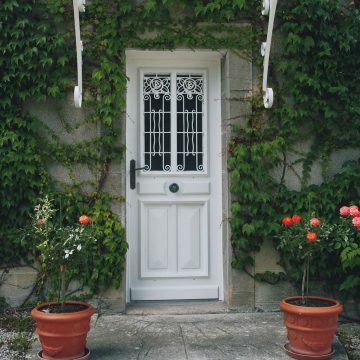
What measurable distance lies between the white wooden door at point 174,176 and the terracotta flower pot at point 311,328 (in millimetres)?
1421

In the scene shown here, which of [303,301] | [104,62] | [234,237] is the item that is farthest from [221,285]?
[104,62]

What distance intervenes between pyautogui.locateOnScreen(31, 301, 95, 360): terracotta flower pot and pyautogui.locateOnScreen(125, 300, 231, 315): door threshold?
3.84ft

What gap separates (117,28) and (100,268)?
2.14 meters

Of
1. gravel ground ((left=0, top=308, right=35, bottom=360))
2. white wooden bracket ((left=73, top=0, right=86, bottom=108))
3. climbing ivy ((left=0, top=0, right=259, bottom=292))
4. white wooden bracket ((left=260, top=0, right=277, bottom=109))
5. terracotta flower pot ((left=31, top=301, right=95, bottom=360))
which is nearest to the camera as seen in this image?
terracotta flower pot ((left=31, top=301, right=95, bottom=360))

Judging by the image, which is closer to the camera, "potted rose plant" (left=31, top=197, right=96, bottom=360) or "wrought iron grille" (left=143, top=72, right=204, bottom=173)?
"potted rose plant" (left=31, top=197, right=96, bottom=360)

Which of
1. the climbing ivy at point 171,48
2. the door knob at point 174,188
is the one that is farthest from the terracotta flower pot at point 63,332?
the door knob at point 174,188

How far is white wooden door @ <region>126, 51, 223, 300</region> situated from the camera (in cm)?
530

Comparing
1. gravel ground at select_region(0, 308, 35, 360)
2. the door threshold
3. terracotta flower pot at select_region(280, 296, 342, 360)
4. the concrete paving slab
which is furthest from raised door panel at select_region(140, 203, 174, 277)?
terracotta flower pot at select_region(280, 296, 342, 360)

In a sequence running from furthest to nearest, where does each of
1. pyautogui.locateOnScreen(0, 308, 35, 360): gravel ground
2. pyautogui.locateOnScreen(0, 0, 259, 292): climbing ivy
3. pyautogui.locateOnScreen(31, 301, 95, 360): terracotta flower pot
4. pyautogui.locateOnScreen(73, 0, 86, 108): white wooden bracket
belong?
1. pyautogui.locateOnScreen(0, 0, 259, 292): climbing ivy
2. pyautogui.locateOnScreen(73, 0, 86, 108): white wooden bracket
3. pyautogui.locateOnScreen(0, 308, 35, 360): gravel ground
4. pyautogui.locateOnScreen(31, 301, 95, 360): terracotta flower pot

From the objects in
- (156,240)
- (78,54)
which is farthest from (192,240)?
(78,54)

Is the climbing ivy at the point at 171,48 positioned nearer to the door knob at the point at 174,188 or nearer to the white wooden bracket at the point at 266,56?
the white wooden bracket at the point at 266,56

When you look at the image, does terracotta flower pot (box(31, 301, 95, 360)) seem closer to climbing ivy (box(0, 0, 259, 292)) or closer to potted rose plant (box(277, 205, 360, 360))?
climbing ivy (box(0, 0, 259, 292))

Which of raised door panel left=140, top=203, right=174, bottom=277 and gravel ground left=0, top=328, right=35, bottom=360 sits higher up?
raised door panel left=140, top=203, right=174, bottom=277

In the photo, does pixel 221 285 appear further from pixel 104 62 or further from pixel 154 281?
pixel 104 62
